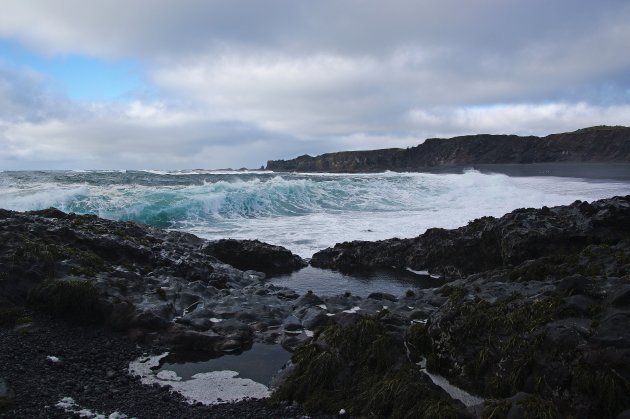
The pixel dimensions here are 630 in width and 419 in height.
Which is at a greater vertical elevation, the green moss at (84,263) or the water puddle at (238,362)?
the green moss at (84,263)

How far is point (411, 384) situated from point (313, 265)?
9.23 m

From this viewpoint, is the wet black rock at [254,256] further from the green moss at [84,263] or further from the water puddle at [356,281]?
the green moss at [84,263]

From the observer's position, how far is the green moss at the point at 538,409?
12.7 feet

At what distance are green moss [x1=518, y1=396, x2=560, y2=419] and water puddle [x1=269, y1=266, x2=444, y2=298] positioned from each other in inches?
260

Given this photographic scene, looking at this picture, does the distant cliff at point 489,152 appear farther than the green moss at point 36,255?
Yes

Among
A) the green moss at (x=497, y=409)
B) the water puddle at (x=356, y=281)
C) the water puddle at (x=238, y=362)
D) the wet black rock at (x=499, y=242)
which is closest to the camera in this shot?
the green moss at (x=497, y=409)

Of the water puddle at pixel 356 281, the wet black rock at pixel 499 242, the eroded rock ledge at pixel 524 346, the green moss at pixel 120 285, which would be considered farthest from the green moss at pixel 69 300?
the wet black rock at pixel 499 242

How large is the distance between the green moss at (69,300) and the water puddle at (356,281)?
4723 mm

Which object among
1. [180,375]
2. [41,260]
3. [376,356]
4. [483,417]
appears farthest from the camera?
[41,260]

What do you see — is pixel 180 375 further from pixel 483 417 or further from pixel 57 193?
pixel 57 193

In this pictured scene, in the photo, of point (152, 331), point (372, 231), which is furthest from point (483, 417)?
point (372, 231)

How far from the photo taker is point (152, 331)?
293 inches

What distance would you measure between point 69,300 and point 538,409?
22.2 feet

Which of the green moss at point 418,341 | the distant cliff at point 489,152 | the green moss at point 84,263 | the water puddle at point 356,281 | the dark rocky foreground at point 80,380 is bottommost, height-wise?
the water puddle at point 356,281
